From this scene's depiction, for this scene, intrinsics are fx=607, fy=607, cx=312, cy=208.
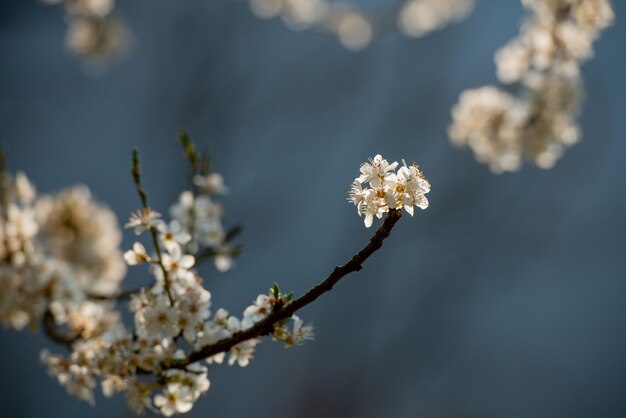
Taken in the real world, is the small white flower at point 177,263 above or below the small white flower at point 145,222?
below

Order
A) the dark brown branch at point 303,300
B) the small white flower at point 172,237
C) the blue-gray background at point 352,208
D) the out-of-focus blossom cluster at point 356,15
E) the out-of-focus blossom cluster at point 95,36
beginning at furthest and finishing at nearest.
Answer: the blue-gray background at point 352,208
the out-of-focus blossom cluster at point 356,15
the out-of-focus blossom cluster at point 95,36
the small white flower at point 172,237
the dark brown branch at point 303,300

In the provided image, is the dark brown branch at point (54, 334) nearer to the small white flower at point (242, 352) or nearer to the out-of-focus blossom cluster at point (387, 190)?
the small white flower at point (242, 352)

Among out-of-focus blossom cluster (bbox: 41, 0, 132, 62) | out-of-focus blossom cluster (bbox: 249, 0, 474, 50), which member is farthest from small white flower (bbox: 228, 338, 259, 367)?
out-of-focus blossom cluster (bbox: 249, 0, 474, 50)

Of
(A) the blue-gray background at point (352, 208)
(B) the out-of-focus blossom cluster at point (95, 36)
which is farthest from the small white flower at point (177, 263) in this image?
(A) the blue-gray background at point (352, 208)

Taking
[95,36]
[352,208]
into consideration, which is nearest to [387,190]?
[95,36]

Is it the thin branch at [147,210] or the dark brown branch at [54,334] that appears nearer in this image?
the thin branch at [147,210]

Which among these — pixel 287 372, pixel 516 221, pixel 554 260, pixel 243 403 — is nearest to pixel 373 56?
pixel 516 221

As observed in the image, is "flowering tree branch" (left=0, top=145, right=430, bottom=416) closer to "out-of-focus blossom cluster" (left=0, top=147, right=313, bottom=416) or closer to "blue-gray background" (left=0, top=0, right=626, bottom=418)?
"out-of-focus blossom cluster" (left=0, top=147, right=313, bottom=416)
